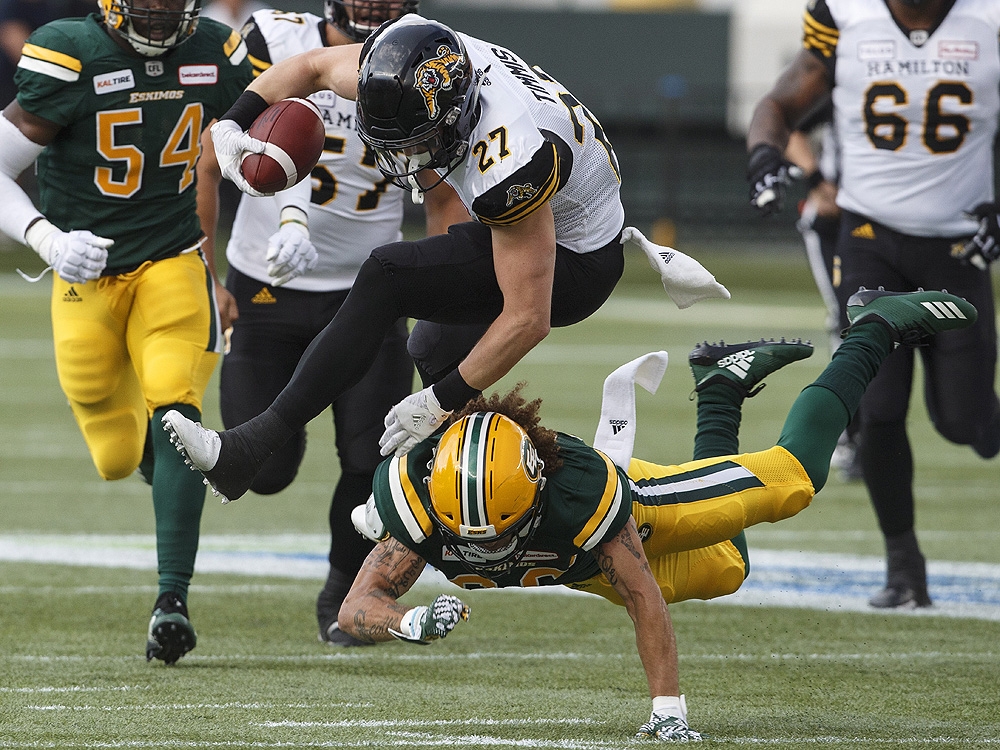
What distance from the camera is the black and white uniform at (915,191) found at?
566 cm

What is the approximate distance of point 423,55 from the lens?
158 inches

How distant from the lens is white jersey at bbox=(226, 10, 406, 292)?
17.7 feet

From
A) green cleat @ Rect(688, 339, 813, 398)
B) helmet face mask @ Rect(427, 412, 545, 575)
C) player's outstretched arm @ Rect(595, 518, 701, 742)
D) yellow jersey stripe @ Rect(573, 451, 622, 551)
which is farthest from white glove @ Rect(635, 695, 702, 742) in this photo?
green cleat @ Rect(688, 339, 813, 398)

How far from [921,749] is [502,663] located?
4.45ft

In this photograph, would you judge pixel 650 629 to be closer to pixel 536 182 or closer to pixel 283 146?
pixel 536 182

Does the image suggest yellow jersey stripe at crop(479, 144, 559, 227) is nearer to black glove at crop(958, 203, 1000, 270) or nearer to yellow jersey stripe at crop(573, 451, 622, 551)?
yellow jersey stripe at crop(573, 451, 622, 551)

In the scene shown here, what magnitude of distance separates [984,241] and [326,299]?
85.6 inches

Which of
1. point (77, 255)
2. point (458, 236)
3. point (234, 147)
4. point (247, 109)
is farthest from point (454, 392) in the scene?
point (77, 255)

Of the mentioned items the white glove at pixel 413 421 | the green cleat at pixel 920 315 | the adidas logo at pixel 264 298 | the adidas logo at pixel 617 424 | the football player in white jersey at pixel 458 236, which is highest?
the football player in white jersey at pixel 458 236

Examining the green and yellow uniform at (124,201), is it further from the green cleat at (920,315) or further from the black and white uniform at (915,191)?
the black and white uniform at (915,191)

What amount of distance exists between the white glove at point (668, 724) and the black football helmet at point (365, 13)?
230cm

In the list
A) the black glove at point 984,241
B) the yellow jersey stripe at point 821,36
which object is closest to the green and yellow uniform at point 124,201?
the yellow jersey stripe at point 821,36

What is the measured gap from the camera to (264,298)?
17.9ft

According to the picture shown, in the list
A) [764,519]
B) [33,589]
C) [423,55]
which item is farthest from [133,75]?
[764,519]
